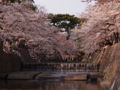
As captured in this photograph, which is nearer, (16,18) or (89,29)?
(16,18)

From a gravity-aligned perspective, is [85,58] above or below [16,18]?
below

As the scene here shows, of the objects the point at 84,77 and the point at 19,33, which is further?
the point at 84,77

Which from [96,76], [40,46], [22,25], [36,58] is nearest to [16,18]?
[22,25]

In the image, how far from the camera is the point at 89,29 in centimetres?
2622

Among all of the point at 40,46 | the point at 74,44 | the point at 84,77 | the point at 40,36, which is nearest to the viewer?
the point at 84,77

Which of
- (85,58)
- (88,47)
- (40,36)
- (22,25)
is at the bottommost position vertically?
(85,58)

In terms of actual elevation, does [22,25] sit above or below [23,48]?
above

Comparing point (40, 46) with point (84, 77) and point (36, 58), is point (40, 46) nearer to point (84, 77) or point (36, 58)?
point (36, 58)

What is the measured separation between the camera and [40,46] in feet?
100

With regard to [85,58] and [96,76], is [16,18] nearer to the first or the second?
[96,76]

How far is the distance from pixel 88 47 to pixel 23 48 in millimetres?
8168

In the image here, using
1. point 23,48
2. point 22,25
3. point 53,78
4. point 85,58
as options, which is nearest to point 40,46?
point 23,48

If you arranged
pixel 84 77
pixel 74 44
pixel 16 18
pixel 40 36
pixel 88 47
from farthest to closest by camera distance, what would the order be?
pixel 74 44 < pixel 88 47 < pixel 40 36 < pixel 84 77 < pixel 16 18

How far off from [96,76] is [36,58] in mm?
15444
